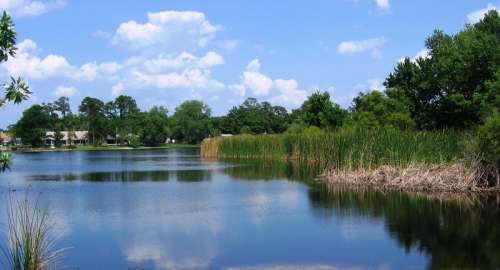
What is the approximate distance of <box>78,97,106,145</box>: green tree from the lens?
113 metres

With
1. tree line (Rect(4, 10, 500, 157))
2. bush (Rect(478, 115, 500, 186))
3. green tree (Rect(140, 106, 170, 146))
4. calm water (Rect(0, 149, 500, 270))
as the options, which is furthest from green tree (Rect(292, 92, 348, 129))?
green tree (Rect(140, 106, 170, 146))

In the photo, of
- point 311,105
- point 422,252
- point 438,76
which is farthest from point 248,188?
point 311,105

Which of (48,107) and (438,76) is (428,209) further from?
(48,107)

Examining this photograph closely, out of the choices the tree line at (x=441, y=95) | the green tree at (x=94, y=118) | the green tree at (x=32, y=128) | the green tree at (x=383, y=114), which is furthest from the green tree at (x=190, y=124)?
the green tree at (x=383, y=114)

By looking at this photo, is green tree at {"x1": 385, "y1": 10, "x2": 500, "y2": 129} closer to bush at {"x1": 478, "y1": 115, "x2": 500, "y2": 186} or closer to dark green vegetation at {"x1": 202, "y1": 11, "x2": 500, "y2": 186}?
dark green vegetation at {"x1": 202, "y1": 11, "x2": 500, "y2": 186}

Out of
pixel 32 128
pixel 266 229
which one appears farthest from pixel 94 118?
pixel 266 229

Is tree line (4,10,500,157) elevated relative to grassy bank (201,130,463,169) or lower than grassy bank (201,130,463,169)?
elevated

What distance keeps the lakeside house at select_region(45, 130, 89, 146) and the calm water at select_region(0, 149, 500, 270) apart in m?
88.0

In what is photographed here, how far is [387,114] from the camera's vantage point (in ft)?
138

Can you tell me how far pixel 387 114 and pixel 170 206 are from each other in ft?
84.8

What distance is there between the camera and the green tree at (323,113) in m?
55.5

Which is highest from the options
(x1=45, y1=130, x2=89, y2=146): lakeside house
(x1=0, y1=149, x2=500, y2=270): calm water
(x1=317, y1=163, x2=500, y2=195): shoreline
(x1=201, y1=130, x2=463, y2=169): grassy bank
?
(x1=45, y1=130, x2=89, y2=146): lakeside house

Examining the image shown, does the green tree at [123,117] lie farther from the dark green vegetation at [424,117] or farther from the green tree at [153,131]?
the dark green vegetation at [424,117]

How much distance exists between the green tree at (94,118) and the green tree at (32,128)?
32.8 ft
